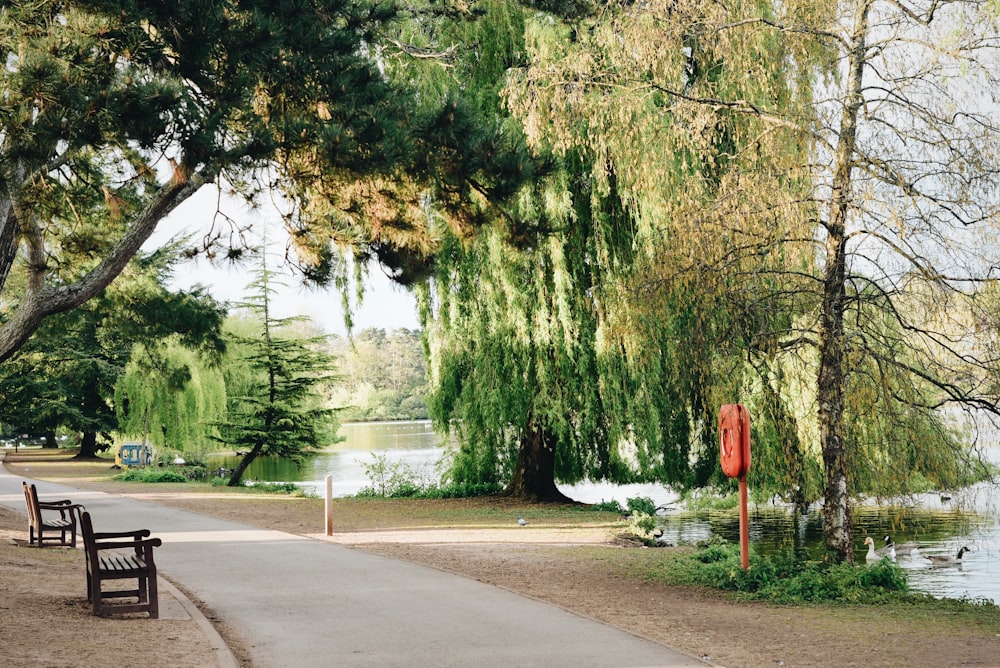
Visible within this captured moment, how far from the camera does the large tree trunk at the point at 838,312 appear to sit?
10.7 m

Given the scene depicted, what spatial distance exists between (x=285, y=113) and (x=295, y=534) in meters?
7.28

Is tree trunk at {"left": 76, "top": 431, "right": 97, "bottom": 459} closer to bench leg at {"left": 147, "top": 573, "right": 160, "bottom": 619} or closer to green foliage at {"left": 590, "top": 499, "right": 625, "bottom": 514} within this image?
green foliage at {"left": 590, "top": 499, "right": 625, "bottom": 514}

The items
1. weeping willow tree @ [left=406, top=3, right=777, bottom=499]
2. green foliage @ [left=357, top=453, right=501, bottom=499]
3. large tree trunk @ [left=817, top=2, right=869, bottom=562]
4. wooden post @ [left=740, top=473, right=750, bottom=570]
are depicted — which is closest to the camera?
large tree trunk @ [left=817, top=2, right=869, bottom=562]

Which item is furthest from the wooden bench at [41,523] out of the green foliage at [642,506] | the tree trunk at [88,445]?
the tree trunk at [88,445]

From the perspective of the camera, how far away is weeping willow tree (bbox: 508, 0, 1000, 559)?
402 inches

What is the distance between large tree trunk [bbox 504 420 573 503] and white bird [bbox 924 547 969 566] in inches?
310

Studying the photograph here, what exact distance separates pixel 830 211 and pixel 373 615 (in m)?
6.50

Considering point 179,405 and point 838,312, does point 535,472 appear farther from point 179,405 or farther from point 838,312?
point 179,405

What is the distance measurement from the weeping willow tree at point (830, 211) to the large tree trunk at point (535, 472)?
9877 millimetres

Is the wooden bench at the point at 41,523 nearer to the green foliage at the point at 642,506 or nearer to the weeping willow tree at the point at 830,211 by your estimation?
the weeping willow tree at the point at 830,211

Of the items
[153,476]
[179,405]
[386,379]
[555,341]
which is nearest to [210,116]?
[555,341]

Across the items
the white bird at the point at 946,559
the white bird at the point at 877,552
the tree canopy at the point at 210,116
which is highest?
the tree canopy at the point at 210,116

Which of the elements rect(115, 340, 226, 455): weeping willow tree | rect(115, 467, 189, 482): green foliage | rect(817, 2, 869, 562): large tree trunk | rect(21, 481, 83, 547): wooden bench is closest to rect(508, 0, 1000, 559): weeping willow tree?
rect(817, 2, 869, 562): large tree trunk

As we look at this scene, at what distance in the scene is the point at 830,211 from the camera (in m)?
10.8
